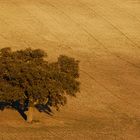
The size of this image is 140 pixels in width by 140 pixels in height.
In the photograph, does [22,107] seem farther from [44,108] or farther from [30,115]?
[30,115]

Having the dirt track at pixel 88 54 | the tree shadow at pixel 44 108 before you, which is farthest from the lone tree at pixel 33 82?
the tree shadow at pixel 44 108

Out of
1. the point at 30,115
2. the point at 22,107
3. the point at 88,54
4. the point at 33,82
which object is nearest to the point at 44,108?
the point at 22,107

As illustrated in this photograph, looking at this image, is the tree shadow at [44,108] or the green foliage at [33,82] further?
the tree shadow at [44,108]

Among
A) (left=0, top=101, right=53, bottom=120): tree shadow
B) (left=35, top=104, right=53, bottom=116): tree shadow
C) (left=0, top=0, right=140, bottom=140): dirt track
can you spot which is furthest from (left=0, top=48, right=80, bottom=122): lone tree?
(left=35, top=104, right=53, bottom=116): tree shadow

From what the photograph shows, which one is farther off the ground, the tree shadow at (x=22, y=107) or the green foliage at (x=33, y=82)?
the green foliage at (x=33, y=82)

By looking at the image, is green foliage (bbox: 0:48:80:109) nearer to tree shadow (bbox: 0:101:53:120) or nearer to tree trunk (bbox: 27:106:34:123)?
tree trunk (bbox: 27:106:34:123)

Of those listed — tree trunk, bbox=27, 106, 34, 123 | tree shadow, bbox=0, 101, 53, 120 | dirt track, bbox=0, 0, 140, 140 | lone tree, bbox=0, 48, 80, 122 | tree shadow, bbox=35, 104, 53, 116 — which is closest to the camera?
lone tree, bbox=0, 48, 80, 122

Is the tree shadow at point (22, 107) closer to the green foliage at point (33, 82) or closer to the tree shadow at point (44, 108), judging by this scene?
the tree shadow at point (44, 108)
